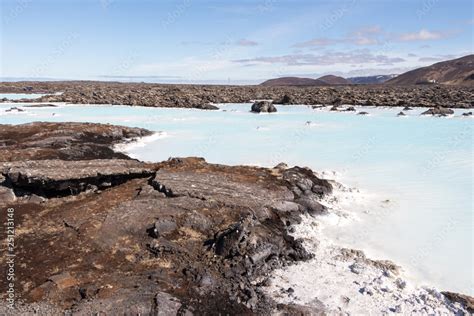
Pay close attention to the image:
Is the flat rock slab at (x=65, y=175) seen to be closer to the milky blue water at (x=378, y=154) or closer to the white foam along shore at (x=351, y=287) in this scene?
the white foam along shore at (x=351, y=287)

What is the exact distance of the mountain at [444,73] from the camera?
12146 centimetres

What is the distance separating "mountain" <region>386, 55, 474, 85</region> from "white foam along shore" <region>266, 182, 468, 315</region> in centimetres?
12169

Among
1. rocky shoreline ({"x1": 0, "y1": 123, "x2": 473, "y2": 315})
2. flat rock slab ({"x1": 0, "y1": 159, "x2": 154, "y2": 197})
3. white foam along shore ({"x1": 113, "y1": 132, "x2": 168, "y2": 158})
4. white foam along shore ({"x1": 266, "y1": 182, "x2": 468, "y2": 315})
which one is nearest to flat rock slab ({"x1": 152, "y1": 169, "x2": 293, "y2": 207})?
rocky shoreline ({"x1": 0, "y1": 123, "x2": 473, "y2": 315})

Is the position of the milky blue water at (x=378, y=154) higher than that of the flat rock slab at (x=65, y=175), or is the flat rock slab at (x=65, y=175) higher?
the flat rock slab at (x=65, y=175)

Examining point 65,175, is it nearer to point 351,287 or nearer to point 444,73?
point 351,287

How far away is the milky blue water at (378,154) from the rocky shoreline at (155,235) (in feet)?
4.60

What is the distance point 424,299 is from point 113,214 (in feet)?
22.0

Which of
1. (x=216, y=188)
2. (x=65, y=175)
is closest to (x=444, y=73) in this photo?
(x=216, y=188)

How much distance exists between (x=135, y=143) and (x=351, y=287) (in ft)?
57.9

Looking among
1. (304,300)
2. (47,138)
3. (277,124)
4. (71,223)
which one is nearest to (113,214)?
(71,223)

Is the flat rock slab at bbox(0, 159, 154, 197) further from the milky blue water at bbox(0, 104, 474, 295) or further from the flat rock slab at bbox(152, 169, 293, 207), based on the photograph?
the milky blue water at bbox(0, 104, 474, 295)

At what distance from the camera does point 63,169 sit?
11.5 metres


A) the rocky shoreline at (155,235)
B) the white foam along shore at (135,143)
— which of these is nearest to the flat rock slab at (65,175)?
the rocky shoreline at (155,235)

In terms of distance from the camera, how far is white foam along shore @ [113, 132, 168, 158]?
20.8 meters
